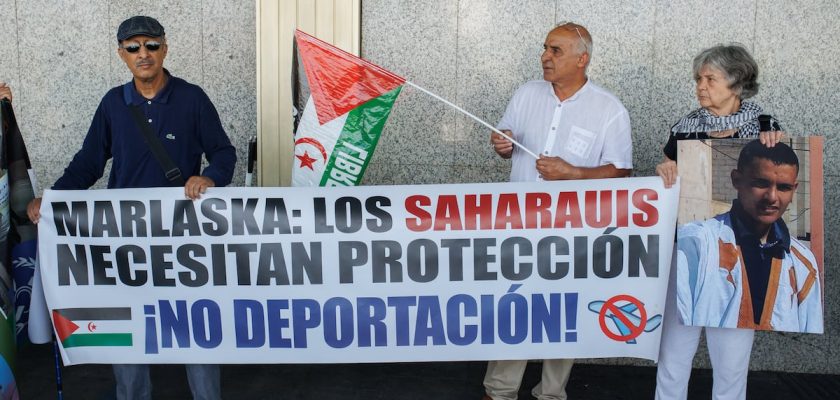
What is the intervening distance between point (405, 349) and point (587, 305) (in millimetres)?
864

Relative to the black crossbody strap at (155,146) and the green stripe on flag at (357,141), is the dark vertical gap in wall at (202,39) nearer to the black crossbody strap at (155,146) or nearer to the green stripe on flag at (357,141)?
the black crossbody strap at (155,146)

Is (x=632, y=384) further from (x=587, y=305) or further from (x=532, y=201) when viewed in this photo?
(x=532, y=201)

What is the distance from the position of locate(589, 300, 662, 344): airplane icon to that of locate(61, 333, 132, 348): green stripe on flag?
7.04 ft

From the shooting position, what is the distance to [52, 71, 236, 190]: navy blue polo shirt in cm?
363

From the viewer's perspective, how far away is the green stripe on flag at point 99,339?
12.1 feet

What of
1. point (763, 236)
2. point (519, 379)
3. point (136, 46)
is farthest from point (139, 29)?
point (763, 236)

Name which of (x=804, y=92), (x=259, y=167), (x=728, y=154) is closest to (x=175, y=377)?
(x=259, y=167)

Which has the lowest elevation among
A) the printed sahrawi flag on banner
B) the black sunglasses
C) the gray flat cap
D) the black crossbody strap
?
the printed sahrawi flag on banner

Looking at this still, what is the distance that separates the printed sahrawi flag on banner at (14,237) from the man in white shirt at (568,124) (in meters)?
2.24

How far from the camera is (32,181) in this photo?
12.7 feet

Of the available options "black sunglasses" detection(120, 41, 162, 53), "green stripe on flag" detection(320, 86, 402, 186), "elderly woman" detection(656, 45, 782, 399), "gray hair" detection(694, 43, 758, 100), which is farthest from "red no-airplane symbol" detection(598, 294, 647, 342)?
"black sunglasses" detection(120, 41, 162, 53)

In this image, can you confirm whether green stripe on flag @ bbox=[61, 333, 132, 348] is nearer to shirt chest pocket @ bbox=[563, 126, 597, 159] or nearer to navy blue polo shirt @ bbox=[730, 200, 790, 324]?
shirt chest pocket @ bbox=[563, 126, 597, 159]

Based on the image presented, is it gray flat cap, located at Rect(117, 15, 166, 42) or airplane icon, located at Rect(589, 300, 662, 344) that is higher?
gray flat cap, located at Rect(117, 15, 166, 42)

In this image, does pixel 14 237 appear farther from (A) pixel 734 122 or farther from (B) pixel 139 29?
(A) pixel 734 122
